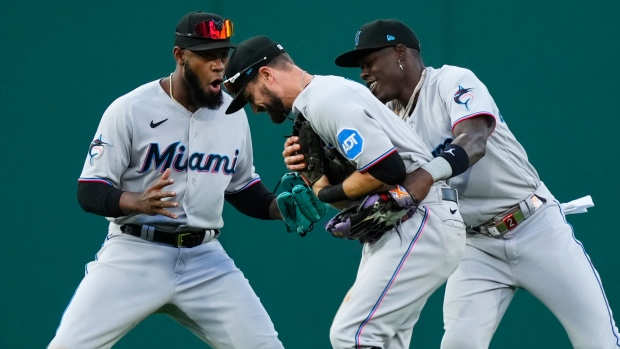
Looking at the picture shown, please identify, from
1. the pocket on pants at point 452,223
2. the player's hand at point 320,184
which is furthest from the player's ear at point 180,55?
the pocket on pants at point 452,223

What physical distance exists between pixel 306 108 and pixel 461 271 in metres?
1.55

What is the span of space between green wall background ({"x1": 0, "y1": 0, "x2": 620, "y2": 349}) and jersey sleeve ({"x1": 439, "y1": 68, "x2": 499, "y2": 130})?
6.02 feet

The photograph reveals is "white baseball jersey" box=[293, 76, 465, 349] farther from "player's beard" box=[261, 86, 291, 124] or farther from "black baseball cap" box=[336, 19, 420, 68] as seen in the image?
"black baseball cap" box=[336, 19, 420, 68]

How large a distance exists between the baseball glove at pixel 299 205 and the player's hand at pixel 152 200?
1.75ft

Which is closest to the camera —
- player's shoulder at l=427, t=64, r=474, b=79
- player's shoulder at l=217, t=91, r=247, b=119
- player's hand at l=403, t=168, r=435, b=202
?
player's hand at l=403, t=168, r=435, b=202

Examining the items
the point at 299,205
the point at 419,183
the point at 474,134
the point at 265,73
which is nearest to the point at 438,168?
the point at 419,183

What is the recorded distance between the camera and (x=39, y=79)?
666 centimetres

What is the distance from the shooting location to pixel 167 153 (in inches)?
204

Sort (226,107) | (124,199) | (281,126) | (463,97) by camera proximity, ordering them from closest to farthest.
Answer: (124,199), (463,97), (226,107), (281,126)

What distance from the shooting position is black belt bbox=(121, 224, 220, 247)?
515cm

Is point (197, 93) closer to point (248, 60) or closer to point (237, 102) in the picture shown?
point (237, 102)

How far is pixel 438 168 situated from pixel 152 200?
4.38 ft

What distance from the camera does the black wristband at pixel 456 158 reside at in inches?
177

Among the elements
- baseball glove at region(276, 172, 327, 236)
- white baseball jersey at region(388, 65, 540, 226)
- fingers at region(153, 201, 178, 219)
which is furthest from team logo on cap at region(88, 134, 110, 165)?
white baseball jersey at region(388, 65, 540, 226)
